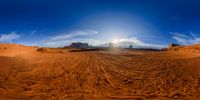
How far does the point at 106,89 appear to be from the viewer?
1227 centimetres

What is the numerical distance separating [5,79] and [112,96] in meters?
6.88

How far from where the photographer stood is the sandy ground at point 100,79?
11.3m

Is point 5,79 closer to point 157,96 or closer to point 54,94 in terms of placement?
point 54,94

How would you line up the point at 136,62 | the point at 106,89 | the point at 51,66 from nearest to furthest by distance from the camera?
the point at 106,89 < the point at 51,66 < the point at 136,62

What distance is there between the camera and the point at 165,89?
12547mm

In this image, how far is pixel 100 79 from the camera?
1410cm

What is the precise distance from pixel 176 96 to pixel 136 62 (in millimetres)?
8385

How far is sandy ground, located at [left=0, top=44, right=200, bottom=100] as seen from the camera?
36.9 feet

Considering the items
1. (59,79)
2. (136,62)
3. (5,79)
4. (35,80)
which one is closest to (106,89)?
(59,79)

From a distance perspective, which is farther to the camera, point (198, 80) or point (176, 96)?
point (198, 80)

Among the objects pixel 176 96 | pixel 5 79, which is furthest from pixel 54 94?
pixel 176 96

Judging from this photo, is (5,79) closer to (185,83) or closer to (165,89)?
(165,89)

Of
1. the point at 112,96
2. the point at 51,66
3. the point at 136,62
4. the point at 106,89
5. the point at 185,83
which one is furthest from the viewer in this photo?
the point at 136,62

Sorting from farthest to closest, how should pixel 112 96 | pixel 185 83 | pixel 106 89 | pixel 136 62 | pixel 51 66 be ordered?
1. pixel 136 62
2. pixel 51 66
3. pixel 185 83
4. pixel 106 89
5. pixel 112 96
